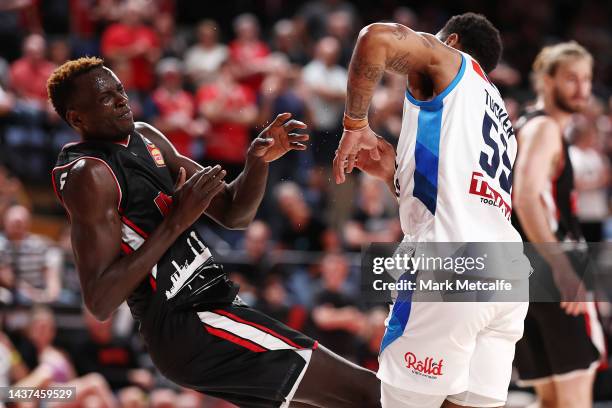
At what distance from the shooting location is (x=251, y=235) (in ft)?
29.9

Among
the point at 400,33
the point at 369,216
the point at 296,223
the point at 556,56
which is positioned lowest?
the point at 296,223

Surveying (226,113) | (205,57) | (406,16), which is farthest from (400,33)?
(406,16)

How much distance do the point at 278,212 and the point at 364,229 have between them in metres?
0.96

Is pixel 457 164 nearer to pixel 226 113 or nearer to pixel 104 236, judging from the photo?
pixel 104 236

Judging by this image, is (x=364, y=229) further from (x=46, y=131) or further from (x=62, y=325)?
(x=46, y=131)

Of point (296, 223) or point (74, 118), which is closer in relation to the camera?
point (74, 118)

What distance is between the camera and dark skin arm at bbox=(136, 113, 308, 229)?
4.49 metres

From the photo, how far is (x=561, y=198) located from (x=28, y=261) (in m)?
5.41

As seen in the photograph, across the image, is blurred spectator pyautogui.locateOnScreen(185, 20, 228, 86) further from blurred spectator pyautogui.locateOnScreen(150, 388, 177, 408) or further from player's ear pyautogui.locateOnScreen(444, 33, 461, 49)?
player's ear pyautogui.locateOnScreen(444, 33, 461, 49)

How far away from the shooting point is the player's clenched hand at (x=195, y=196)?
159 inches

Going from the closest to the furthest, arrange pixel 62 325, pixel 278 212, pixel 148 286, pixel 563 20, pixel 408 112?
pixel 408 112 → pixel 148 286 → pixel 62 325 → pixel 278 212 → pixel 563 20

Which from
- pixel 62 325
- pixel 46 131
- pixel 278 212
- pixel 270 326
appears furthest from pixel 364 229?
pixel 270 326

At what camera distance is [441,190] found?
379cm

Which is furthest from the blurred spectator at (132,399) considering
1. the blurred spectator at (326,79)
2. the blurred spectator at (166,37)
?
the blurred spectator at (166,37)
